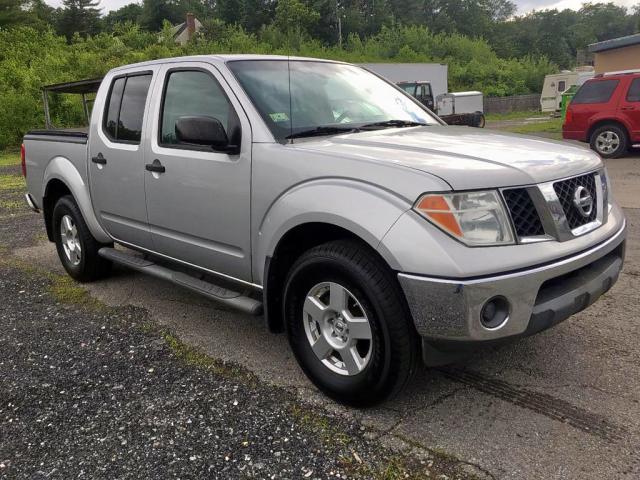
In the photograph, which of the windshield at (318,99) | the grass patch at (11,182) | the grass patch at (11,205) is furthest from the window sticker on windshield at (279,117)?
the grass patch at (11,182)

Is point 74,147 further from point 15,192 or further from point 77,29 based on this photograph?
point 77,29

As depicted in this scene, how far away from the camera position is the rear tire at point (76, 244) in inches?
194

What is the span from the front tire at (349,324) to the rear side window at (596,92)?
11739 mm

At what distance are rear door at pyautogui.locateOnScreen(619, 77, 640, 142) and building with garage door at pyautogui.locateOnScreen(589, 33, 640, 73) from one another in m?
14.3

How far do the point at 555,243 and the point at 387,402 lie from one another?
3.77 feet

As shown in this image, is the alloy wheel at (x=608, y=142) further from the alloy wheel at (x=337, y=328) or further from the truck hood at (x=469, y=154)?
the alloy wheel at (x=337, y=328)

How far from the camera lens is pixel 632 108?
11.9 meters

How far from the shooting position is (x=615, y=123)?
1227 centimetres

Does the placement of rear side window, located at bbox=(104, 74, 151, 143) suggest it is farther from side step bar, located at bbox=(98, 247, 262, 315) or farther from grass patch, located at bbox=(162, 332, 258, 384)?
grass patch, located at bbox=(162, 332, 258, 384)

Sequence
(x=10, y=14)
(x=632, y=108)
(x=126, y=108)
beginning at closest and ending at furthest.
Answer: (x=126, y=108) < (x=632, y=108) < (x=10, y=14)

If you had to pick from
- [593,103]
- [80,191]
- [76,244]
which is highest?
[593,103]

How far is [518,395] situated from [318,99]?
2118 mm

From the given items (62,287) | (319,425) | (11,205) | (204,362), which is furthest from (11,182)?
(319,425)

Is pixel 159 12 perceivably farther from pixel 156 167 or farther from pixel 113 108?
pixel 156 167
